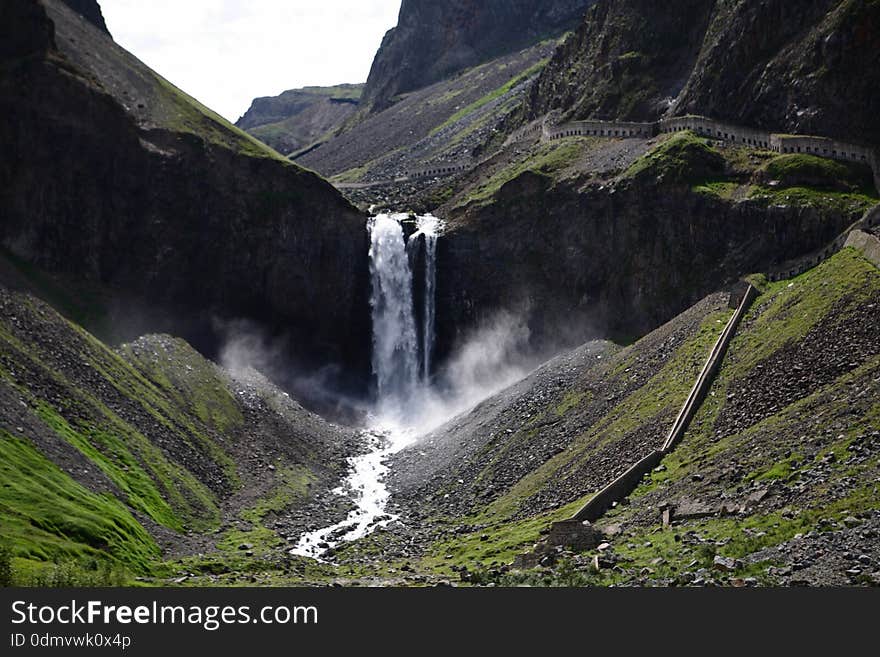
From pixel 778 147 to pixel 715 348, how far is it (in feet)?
116

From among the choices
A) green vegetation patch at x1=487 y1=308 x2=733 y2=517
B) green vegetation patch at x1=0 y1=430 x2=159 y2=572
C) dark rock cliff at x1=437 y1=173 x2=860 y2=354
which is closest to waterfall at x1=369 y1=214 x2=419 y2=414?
dark rock cliff at x1=437 y1=173 x2=860 y2=354

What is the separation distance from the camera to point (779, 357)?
87812 mm

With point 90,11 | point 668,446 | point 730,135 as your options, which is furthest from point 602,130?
point 90,11

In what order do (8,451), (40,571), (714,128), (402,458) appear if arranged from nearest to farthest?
(40,571)
(8,451)
(402,458)
(714,128)

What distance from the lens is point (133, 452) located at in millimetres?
97438

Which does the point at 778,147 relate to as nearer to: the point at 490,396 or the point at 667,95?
the point at 667,95

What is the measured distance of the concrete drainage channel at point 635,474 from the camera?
243 ft

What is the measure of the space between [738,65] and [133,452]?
7756 centimetres

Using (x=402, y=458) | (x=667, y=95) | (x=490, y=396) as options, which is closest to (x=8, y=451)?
(x=402, y=458)

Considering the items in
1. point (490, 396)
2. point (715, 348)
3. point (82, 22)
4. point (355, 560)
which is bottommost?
point (355, 560)

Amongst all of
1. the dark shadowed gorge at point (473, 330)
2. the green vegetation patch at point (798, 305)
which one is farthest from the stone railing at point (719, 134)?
the green vegetation patch at point (798, 305)

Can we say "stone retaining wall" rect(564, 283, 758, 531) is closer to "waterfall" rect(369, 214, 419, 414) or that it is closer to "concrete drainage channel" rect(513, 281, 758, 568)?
"concrete drainage channel" rect(513, 281, 758, 568)

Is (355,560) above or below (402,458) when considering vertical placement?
below

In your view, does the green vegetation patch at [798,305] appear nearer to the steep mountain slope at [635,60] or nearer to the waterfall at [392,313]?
the waterfall at [392,313]
